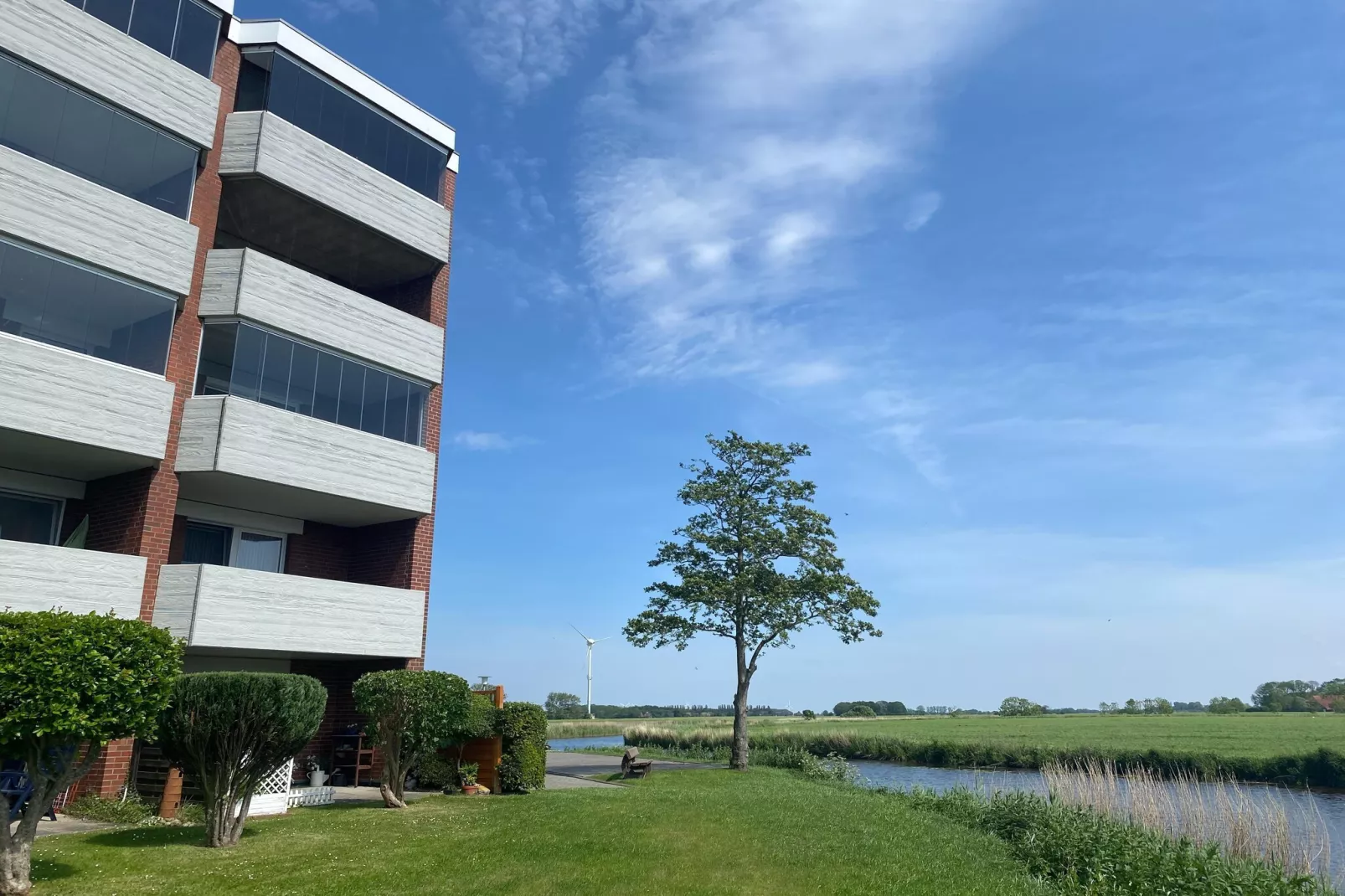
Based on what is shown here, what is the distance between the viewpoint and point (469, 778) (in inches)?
765

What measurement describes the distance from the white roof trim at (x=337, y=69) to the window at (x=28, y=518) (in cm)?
1153

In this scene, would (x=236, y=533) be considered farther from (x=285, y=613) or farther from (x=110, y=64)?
(x=110, y=64)

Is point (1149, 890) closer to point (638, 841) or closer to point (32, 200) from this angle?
point (638, 841)

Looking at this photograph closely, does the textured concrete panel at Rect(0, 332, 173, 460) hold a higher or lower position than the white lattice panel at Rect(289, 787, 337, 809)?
higher

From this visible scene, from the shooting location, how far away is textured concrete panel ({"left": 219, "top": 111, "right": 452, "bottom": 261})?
63.7ft

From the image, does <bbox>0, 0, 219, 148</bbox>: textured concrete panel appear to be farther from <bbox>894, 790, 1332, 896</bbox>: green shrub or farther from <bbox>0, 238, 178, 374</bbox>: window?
<bbox>894, 790, 1332, 896</bbox>: green shrub

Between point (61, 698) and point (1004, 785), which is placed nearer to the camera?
point (61, 698)

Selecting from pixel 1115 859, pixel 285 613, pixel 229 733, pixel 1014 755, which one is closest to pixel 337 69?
pixel 285 613

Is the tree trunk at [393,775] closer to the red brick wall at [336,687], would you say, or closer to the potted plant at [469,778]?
the potted plant at [469,778]

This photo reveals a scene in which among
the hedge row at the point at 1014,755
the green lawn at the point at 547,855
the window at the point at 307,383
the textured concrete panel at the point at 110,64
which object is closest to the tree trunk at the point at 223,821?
the green lawn at the point at 547,855

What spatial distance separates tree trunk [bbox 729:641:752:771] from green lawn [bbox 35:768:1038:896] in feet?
45.8

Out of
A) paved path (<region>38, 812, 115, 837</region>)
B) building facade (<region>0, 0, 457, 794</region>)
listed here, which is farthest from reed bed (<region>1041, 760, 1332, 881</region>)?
paved path (<region>38, 812, 115, 837</region>)

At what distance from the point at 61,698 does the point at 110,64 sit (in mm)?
14043

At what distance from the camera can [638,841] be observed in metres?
13.0
